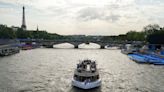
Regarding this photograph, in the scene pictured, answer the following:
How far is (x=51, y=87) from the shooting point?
1543 inches

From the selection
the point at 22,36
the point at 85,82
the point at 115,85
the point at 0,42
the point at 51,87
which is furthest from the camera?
the point at 22,36

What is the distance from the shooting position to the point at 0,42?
109m

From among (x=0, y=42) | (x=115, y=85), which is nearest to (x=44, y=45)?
(x=0, y=42)

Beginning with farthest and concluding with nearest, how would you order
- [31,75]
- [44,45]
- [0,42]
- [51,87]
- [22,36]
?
1. [22,36]
2. [44,45]
3. [0,42]
4. [31,75]
5. [51,87]

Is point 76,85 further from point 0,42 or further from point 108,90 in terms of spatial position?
point 0,42

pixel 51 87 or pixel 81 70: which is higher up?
pixel 81 70

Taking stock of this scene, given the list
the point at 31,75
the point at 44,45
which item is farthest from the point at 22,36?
the point at 31,75

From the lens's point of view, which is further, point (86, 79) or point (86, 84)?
point (86, 79)

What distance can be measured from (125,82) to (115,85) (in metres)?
3.27

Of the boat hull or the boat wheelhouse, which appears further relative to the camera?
the boat wheelhouse

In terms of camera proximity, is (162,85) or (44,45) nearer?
(162,85)

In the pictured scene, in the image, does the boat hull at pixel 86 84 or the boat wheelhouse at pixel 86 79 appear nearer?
the boat hull at pixel 86 84

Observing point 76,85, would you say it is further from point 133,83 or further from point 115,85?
point 133,83

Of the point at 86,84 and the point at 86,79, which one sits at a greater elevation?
the point at 86,79
